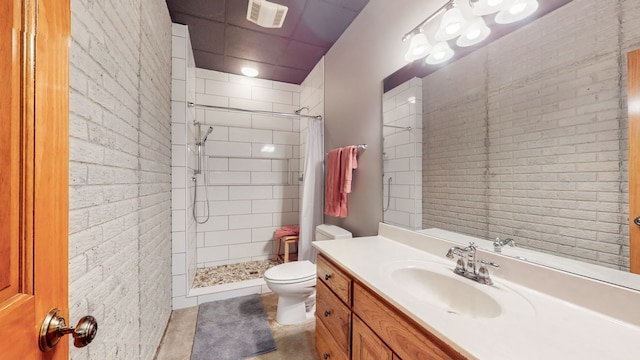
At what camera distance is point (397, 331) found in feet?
2.64

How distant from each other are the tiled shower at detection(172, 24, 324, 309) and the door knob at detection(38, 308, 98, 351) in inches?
88.5

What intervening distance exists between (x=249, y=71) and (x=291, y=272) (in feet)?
7.91

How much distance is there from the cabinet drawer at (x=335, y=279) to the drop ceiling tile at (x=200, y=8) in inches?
80.2

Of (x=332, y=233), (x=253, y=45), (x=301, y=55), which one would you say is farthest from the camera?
(x=301, y=55)

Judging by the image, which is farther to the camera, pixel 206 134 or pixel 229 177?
pixel 229 177

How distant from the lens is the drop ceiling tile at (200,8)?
1.84 metres

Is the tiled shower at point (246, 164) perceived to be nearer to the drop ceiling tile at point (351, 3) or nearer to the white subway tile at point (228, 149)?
the white subway tile at point (228, 149)

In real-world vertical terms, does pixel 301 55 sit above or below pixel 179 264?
above

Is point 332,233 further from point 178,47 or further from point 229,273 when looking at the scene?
point 178,47

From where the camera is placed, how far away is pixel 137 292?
121 cm

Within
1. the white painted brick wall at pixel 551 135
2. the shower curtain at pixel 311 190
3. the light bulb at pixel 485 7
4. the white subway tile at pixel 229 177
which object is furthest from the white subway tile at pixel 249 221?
the light bulb at pixel 485 7

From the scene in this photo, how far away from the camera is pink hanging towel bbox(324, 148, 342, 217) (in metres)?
2.17

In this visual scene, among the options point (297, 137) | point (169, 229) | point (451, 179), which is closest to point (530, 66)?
point (451, 179)

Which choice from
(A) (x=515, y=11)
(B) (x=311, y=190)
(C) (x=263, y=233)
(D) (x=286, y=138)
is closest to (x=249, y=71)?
(D) (x=286, y=138)
